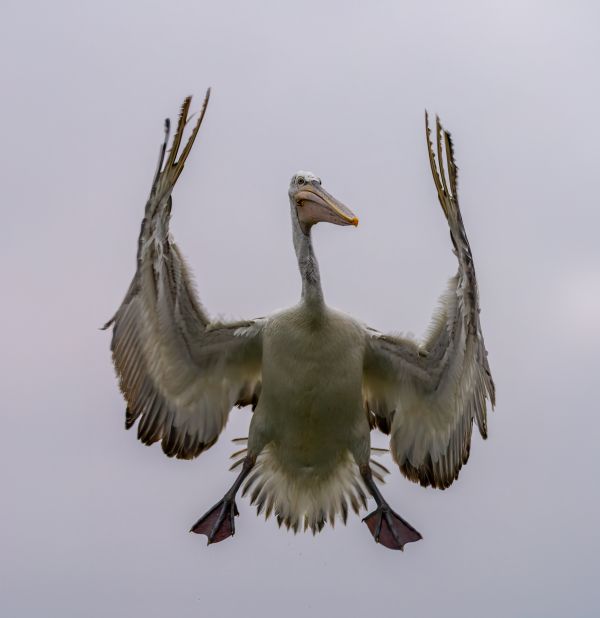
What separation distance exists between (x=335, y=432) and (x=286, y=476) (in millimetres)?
686

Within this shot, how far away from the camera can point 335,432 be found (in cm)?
812

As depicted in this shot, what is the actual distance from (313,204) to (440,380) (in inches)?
67.3

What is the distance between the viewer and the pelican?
25.3 feet

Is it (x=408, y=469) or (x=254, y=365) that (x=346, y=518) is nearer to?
(x=408, y=469)

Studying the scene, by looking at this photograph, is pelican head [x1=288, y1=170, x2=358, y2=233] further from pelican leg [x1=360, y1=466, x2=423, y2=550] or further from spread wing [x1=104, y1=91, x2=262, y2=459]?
pelican leg [x1=360, y1=466, x2=423, y2=550]

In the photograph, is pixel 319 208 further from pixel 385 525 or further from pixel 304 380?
pixel 385 525

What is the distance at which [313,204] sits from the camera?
7895 millimetres

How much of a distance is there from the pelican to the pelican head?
1cm

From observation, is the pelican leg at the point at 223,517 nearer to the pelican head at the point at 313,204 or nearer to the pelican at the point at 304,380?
the pelican at the point at 304,380

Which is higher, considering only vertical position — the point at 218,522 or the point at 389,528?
the point at 218,522

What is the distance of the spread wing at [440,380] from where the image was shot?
298 inches

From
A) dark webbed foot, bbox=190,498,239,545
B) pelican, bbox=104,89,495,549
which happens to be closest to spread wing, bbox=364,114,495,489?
pelican, bbox=104,89,495,549

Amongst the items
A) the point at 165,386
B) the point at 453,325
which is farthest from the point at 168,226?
the point at 453,325

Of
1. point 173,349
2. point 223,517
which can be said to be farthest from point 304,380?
point 223,517
